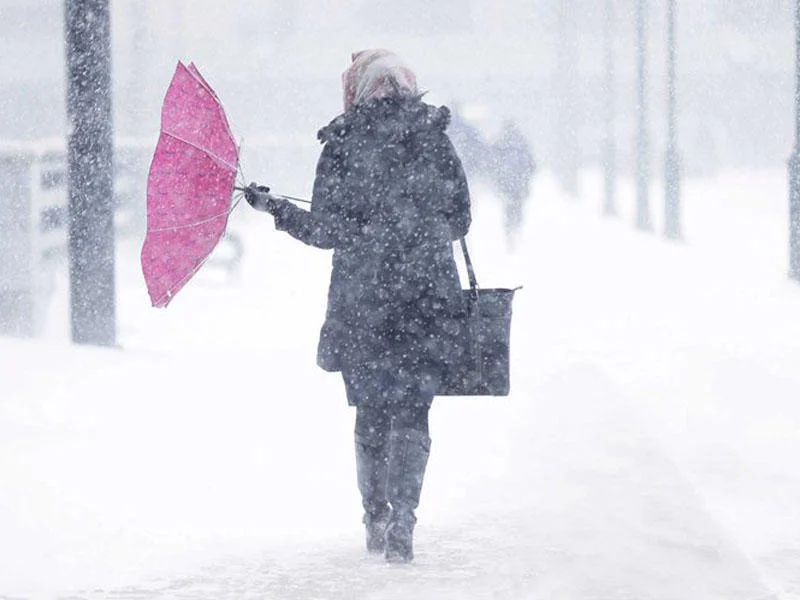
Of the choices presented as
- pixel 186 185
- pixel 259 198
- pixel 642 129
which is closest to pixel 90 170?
pixel 186 185

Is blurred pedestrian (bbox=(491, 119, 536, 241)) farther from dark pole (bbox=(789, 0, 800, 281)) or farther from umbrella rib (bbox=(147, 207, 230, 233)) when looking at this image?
umbrella rib (bbox=(147, 207, 230, 233))

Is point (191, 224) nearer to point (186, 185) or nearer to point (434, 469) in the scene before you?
point (186, 185)

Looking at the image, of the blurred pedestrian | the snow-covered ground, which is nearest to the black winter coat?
the snow-covered ground

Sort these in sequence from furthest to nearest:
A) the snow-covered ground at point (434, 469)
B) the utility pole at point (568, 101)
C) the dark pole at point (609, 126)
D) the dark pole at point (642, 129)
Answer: the utility pole at point (568, 101)
the dark pole at point (609, 126)
the dark pole at point (642, 129)
the snow-covered ground at point (434, 469)

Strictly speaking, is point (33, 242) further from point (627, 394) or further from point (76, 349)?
point (627, 394)

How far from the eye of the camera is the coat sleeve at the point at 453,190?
183 inches

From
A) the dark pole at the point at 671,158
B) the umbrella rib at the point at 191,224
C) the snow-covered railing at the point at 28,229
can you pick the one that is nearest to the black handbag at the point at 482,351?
the umbrella rib at the point at 191,224

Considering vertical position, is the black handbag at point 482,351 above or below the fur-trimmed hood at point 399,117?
below

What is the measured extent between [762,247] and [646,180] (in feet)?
11.9

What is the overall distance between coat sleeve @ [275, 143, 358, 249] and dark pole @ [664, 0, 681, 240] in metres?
17.2

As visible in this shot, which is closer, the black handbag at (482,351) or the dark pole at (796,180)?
the black handbag at (482,351)

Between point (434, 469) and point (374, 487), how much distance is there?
1.54m

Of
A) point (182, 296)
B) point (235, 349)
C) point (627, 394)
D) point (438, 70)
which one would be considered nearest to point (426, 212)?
point (627, 394)

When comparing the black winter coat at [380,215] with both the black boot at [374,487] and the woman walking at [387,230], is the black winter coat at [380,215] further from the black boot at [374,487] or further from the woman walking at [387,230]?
the black boot at [374,487]
